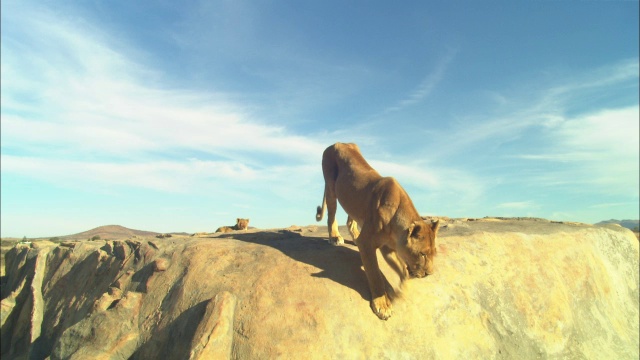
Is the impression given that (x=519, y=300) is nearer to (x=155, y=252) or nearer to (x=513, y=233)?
(x=513, y=233)

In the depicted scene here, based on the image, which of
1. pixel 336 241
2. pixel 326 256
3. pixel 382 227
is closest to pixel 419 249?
pixel 382 227

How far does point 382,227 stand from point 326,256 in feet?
4.21

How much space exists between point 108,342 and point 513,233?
8.91 metres

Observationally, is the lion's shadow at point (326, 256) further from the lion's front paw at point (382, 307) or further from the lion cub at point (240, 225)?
the lion cub at point (240, 225)

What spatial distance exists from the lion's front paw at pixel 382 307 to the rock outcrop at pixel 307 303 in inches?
5.7

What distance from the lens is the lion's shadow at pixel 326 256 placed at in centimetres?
688

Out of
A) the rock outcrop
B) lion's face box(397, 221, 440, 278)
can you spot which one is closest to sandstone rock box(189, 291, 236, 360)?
the rock outcrop

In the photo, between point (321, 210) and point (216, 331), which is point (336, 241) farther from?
point (216, 331)

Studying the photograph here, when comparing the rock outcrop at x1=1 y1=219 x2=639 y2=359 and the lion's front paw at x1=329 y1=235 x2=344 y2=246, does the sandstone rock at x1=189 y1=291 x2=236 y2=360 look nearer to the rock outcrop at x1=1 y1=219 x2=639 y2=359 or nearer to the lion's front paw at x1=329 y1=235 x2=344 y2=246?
the rock outcrop at x1=1 y1=219 x2=639 y2=359

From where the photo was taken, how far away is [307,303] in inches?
244

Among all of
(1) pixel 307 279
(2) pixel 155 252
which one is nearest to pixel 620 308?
(1) pixel 307 279

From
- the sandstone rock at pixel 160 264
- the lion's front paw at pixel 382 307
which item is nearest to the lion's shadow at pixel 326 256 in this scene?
the lion's front paw at pixel 382 307

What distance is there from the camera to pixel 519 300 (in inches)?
323

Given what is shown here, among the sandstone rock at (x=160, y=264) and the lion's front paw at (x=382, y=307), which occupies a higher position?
the sandstone rock at (x=160, y=264)
